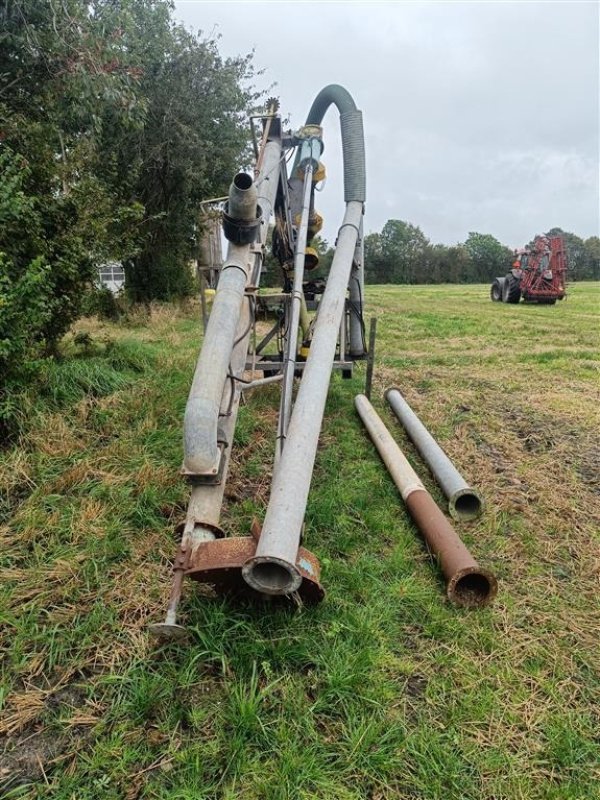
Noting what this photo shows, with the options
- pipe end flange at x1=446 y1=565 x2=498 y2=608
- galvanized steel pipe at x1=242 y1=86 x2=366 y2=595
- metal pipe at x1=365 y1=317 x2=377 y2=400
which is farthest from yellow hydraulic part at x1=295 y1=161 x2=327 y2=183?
pipe end flange at x1=446 y1=565 x2=498 y2=608

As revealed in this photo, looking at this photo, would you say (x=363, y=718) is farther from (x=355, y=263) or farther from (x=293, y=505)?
(x=355, y=263)

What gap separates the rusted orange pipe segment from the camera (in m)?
2.30

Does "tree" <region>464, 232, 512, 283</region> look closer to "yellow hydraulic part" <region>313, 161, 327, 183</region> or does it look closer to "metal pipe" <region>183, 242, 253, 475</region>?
"yellow hydraulic part" <region>313, 161, 327, 183</region>

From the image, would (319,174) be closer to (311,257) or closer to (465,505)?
(311,257)

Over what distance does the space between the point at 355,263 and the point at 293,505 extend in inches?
141

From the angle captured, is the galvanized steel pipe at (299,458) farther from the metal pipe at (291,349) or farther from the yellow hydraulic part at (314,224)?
the yellow hydraulic part at (314,224)

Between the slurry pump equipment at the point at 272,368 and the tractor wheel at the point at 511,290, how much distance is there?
1339 cm

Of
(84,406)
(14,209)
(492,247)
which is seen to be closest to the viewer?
(14,209)

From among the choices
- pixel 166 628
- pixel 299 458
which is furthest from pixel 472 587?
pixel 166 628

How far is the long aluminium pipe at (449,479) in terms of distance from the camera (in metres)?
3.08

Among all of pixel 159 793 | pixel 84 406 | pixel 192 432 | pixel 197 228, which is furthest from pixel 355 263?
pixel 197 228

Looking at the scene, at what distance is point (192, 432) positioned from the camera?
2086 mm

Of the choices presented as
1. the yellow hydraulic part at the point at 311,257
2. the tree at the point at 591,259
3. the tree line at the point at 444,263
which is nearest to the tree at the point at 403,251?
the tree line at the point at 444,263

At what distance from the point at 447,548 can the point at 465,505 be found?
768 millimetres
